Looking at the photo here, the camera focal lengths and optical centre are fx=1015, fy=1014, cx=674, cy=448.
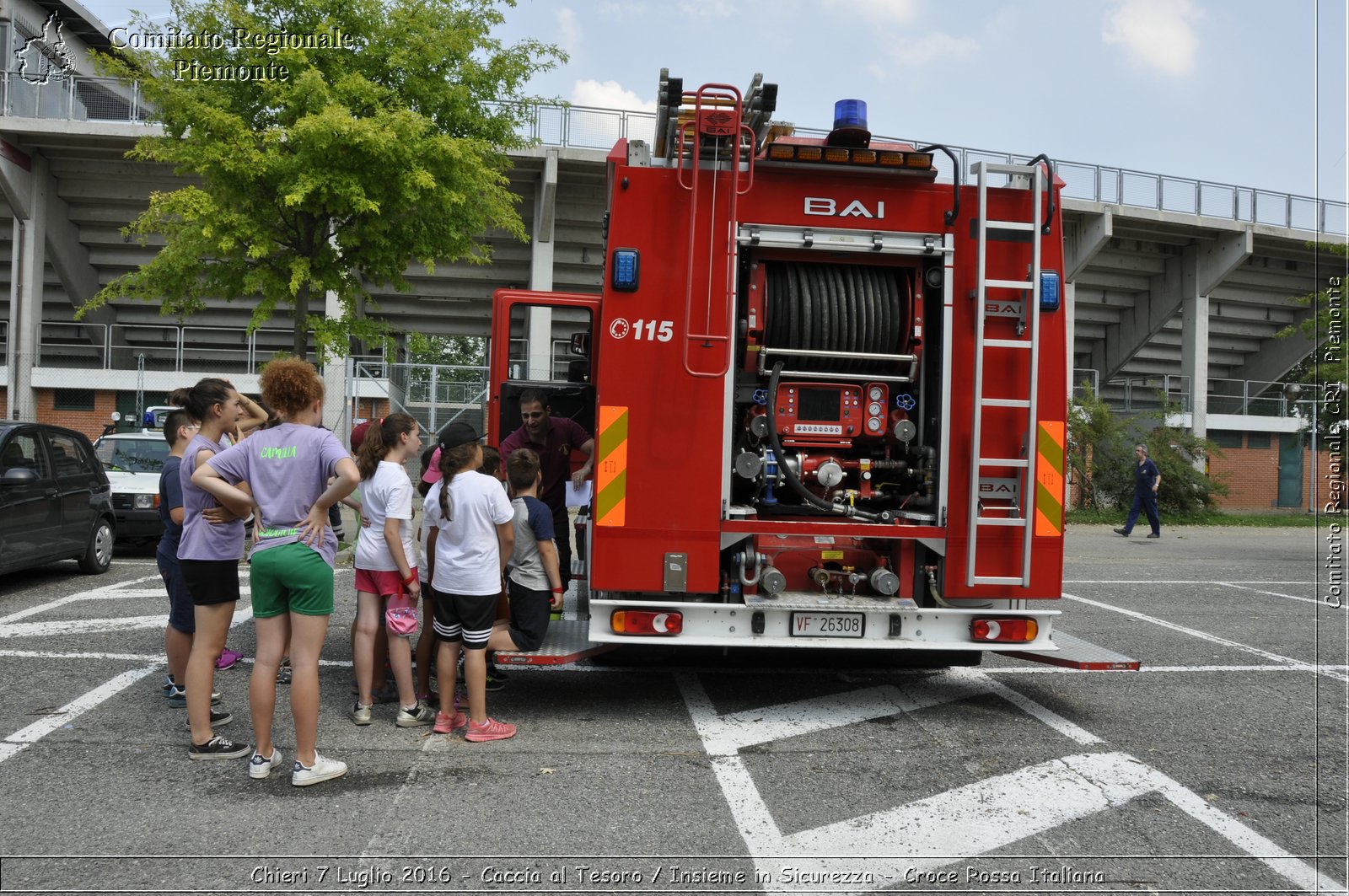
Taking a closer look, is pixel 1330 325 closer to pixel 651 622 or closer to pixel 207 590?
pixel 651 622

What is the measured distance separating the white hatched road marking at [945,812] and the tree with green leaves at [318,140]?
8801mm

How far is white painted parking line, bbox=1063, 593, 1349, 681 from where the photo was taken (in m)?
7.53

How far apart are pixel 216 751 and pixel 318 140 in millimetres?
8595

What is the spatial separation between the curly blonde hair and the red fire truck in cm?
154

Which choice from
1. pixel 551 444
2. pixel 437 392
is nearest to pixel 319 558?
pixel 551 444

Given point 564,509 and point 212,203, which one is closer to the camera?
point 564,509

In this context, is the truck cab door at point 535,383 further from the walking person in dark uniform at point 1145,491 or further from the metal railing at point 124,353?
the metal railing at point 124,353

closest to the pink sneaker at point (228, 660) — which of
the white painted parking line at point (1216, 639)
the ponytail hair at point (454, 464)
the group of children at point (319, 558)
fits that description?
the group of children at point (319, 558)

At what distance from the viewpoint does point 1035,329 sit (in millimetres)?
5512

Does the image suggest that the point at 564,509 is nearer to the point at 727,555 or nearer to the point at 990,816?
the point at 727,555

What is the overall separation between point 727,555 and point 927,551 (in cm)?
115

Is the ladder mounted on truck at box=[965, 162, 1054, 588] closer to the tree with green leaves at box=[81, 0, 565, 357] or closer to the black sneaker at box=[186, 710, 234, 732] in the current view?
the black sneaker at box=[186, 710, 234, 732]

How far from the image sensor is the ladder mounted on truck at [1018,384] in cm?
548

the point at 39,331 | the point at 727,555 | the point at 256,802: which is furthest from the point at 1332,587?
the point at 39,331
